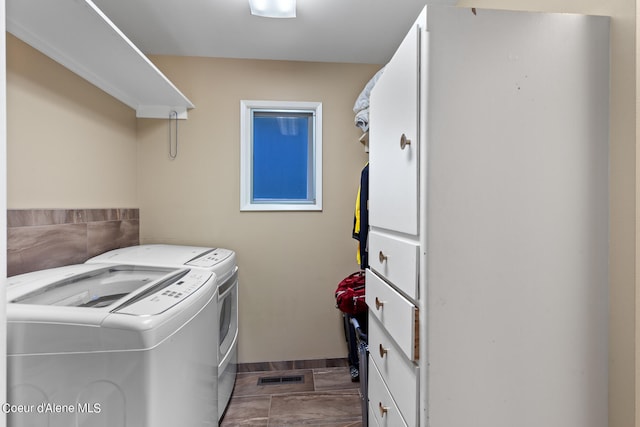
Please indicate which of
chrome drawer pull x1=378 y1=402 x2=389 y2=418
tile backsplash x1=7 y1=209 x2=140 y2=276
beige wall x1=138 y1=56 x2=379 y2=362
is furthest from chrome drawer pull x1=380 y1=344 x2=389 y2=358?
tile backsplash x1=7 y1=209 x2=140 y2=276

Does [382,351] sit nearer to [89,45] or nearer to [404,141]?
[404,141]

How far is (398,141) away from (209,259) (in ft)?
3.92

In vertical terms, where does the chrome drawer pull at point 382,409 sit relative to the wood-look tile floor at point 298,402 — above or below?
above

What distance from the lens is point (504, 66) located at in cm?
74

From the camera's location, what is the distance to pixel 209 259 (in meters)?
1.57

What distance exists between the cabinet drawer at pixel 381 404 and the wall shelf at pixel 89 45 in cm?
170

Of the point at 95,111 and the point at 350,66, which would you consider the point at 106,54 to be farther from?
the point at 350,66

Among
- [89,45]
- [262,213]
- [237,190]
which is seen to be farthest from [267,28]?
[262,213]

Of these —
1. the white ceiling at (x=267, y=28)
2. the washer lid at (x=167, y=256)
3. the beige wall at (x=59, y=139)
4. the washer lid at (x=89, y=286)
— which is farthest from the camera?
the white ceiling at (x=267, y=28)

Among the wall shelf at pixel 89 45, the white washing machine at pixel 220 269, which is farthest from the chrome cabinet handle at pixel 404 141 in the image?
the wall shelf at pixel 89 45

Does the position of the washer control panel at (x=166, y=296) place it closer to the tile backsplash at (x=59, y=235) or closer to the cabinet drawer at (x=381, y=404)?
the tile backsplash at (x=59, y=235)

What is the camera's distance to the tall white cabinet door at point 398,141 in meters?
0.77

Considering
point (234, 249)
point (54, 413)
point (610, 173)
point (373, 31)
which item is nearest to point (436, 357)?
point (610, 173)

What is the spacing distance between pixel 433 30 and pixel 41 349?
1276mm
